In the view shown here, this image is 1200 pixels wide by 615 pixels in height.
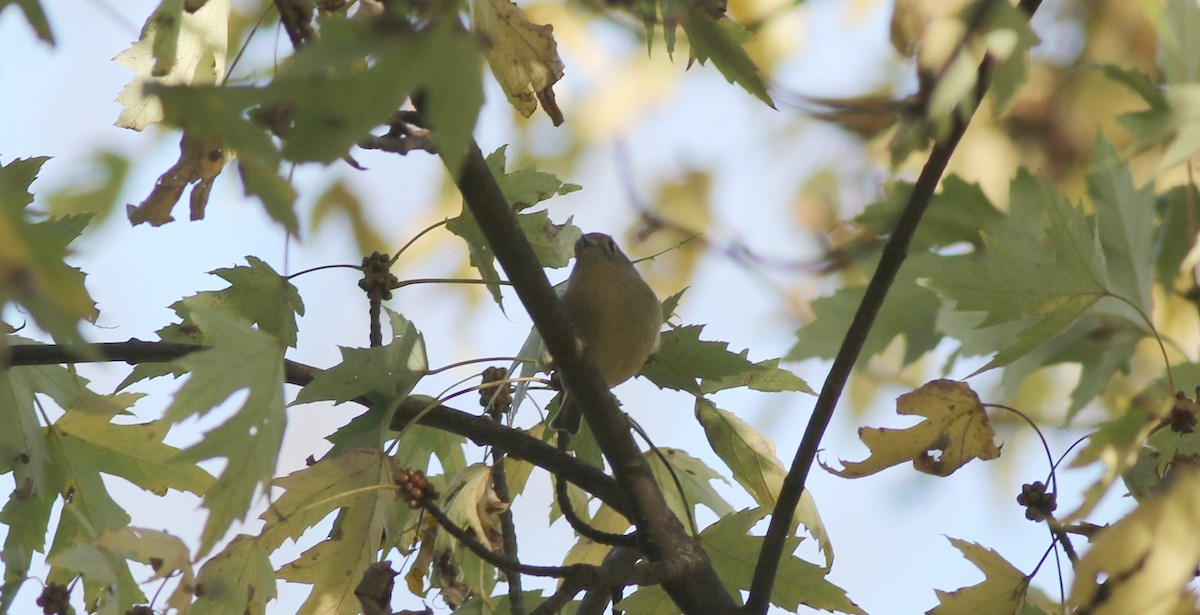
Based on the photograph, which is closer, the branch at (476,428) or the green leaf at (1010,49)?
the green leaf at (1010,49)

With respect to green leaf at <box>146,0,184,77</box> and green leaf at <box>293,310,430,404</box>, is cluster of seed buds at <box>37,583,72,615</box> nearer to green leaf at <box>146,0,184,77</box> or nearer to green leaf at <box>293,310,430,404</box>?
green leaf at <box>293,310,430,404</box>

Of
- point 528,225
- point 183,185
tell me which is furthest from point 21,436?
point 528,225

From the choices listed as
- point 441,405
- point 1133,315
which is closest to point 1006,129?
point 1133,315

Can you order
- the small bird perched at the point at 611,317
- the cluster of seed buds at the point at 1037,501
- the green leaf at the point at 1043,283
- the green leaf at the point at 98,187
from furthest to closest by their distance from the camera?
the green leaf at the point at 98,187
the small bird perched at the point at 611,317
the green leaf at the point at 1043,283
the cluster of seed buds at the point at 1037,501

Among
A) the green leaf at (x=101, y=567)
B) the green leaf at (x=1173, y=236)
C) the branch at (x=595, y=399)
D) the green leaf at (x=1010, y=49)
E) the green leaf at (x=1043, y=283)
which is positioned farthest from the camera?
the green leaf at (x=1173, y=236)

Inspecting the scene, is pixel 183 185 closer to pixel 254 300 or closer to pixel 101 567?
pixel 254 300

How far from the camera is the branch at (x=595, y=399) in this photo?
1.41 meters

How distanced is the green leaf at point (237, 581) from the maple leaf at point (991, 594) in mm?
925

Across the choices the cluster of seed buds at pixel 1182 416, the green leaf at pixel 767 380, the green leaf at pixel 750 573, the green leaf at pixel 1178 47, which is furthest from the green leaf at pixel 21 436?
the green leaf at pixel 1178 47

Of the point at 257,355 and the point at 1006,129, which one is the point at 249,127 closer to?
the point at 257,355

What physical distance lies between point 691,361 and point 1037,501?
55 cm

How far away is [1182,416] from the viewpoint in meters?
1.63

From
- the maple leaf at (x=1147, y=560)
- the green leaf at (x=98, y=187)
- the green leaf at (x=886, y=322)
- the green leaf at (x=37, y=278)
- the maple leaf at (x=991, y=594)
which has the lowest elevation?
the maple leaf at (x=1147, y=560)

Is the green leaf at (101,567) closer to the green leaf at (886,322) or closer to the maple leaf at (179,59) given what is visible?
the maple leaf at (179,59)
